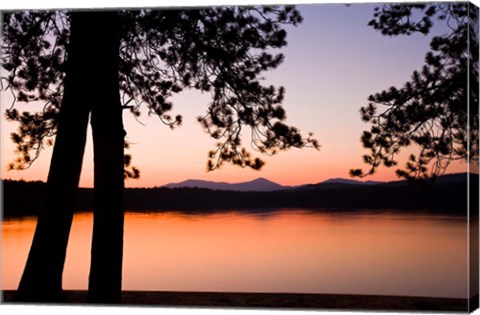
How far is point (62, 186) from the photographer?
660 cm

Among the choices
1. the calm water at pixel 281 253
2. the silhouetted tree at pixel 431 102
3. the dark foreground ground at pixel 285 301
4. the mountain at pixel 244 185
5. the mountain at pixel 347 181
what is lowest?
the dark foreground ground at pixel 285 301

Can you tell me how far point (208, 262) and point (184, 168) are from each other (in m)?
0.68

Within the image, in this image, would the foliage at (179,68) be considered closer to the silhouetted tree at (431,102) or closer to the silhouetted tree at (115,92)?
the silhouetted tree at (115,92)

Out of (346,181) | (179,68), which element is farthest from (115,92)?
(346,181)

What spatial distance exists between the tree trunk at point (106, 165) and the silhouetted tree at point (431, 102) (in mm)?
1628

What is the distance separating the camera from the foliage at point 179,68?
6426 millimetres

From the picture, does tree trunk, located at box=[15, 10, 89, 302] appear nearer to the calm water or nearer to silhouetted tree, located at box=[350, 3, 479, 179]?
the calm water

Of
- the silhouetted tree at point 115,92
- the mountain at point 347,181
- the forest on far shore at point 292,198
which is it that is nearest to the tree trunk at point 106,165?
the silhouetted tree at point 115,92

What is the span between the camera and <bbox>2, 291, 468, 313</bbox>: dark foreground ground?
6.00 m

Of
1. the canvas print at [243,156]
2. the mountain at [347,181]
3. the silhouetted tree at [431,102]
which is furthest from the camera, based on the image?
the mountain at [347,181]

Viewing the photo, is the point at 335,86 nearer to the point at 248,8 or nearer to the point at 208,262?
the point at 248,8

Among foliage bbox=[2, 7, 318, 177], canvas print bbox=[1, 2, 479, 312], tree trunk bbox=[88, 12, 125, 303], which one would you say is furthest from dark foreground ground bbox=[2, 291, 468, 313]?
foliage bbox=[2, 7, 318, 177]

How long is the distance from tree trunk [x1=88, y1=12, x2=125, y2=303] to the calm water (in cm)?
8

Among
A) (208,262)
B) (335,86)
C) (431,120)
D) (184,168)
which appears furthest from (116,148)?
(431,120)
